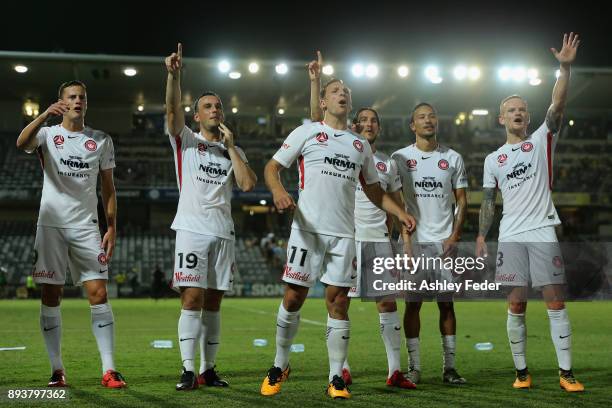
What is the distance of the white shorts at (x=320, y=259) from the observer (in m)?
6.59

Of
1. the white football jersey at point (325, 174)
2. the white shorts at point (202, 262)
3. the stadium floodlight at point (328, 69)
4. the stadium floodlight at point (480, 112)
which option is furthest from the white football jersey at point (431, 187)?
the stadium floodlight at point (480, 112)

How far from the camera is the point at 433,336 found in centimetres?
1302

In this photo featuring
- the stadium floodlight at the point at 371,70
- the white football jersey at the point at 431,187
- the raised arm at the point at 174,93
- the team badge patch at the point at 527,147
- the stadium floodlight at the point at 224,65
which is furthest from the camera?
the stadium floodlight at the point at 371,70

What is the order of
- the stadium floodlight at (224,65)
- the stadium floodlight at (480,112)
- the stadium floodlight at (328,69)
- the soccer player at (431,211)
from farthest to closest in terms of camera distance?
the stadium floodlight at (480,112) → the stadium floodlight at (328,69) → the stadium floodlight at (224,65) → the soccer player at (431,211)

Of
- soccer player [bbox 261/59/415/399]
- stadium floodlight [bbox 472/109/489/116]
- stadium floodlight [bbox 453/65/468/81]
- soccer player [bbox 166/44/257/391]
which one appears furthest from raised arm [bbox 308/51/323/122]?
stadium floodlight [bbox 472/109/489/116]

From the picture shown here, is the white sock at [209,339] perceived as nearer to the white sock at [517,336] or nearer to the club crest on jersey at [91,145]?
the club crest on jersey at [91,145]

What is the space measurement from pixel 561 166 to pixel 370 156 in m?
38.6

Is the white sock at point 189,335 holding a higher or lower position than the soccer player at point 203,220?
lower

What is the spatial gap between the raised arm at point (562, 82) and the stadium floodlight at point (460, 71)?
88.9 feet

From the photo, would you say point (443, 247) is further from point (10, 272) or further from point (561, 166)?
point (561, 166)

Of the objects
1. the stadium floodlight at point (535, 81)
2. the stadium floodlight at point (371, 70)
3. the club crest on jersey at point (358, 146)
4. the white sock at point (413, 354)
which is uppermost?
the stadium floodlight at point (535, 81)

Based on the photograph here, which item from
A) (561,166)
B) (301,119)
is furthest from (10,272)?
(561,166)

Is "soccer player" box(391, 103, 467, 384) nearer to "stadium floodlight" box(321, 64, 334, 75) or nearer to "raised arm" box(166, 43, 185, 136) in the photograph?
"raised arm" box(166, 43, 185, 136)

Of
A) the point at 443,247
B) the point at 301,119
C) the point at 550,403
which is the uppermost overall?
the point at 301,119
